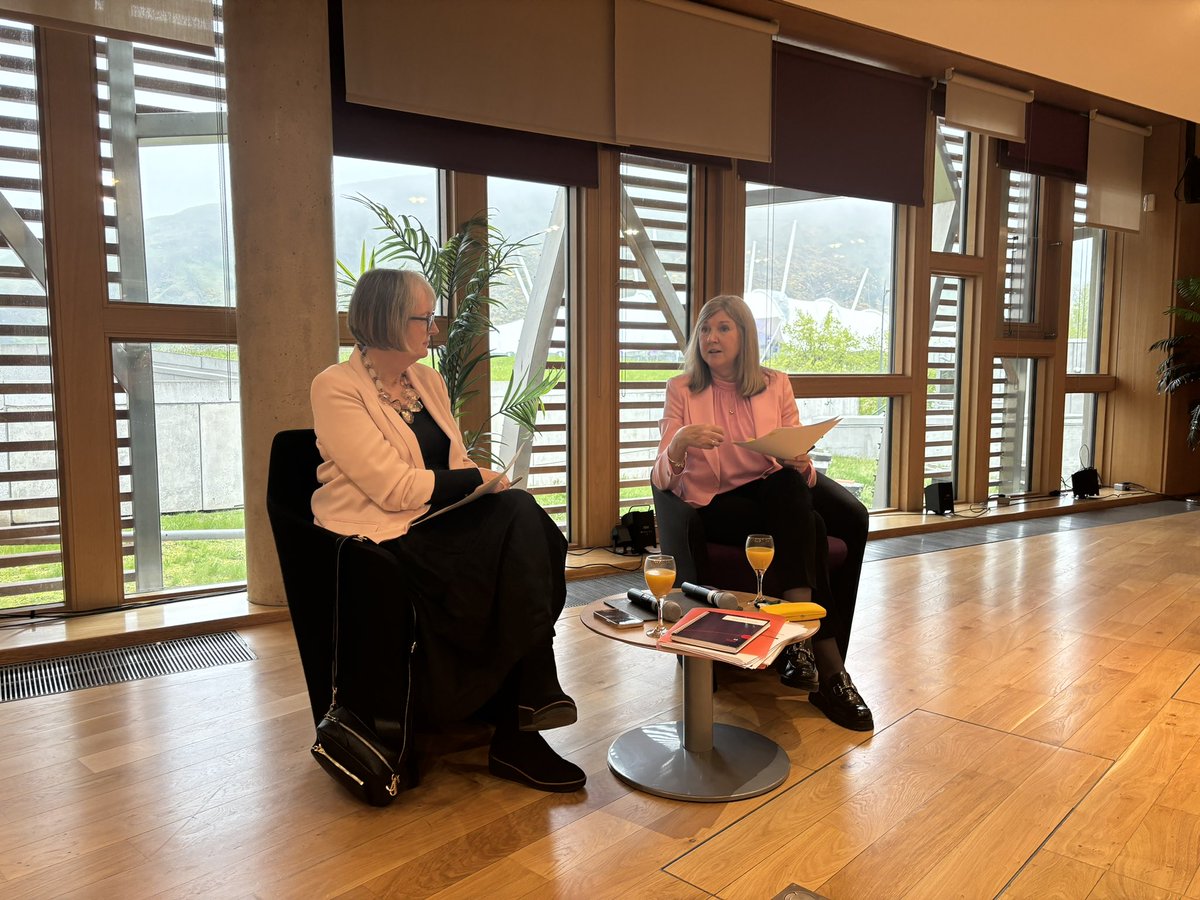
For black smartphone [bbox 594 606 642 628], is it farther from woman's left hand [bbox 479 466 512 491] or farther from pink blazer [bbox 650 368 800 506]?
pink blazer [bbox 650 368 800 506]

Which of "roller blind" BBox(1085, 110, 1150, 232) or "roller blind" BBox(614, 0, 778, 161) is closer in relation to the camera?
"roller blind" BBox(614, 0, 778, 161)

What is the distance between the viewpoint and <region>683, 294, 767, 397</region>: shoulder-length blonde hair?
309cm

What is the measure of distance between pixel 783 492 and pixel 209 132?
9.33 feet

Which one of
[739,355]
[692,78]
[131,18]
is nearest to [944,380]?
[692,78]

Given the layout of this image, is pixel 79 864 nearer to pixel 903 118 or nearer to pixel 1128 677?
pixel 1128 677

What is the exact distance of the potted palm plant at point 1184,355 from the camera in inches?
274

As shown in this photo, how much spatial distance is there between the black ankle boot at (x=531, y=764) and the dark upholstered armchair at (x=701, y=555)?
733mm

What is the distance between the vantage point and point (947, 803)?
2.13 m

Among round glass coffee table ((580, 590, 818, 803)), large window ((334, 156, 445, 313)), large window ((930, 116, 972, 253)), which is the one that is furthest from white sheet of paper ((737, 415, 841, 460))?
large window ((930, 116, 972, 253))

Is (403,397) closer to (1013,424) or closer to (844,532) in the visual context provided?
(844,532)

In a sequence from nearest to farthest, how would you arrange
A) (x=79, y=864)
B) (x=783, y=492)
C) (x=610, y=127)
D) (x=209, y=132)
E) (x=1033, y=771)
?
(x=79, y=864), (x=1033, y=771), (x=783, y=492), (x=209, y=132), (x=610, y=127)

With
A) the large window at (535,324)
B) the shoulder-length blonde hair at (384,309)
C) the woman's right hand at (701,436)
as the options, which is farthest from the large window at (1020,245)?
the shoulder-length blonde hair at (384,309)

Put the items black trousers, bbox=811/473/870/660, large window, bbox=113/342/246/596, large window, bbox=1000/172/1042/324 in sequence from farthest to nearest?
large window, bbox=1000/172/1042/324 → large window, bbox=113/342/246/596 → black trousers, bbox=811/473/870/660

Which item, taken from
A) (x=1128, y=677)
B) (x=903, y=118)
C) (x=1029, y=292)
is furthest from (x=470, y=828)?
(x=1029, y=292)
